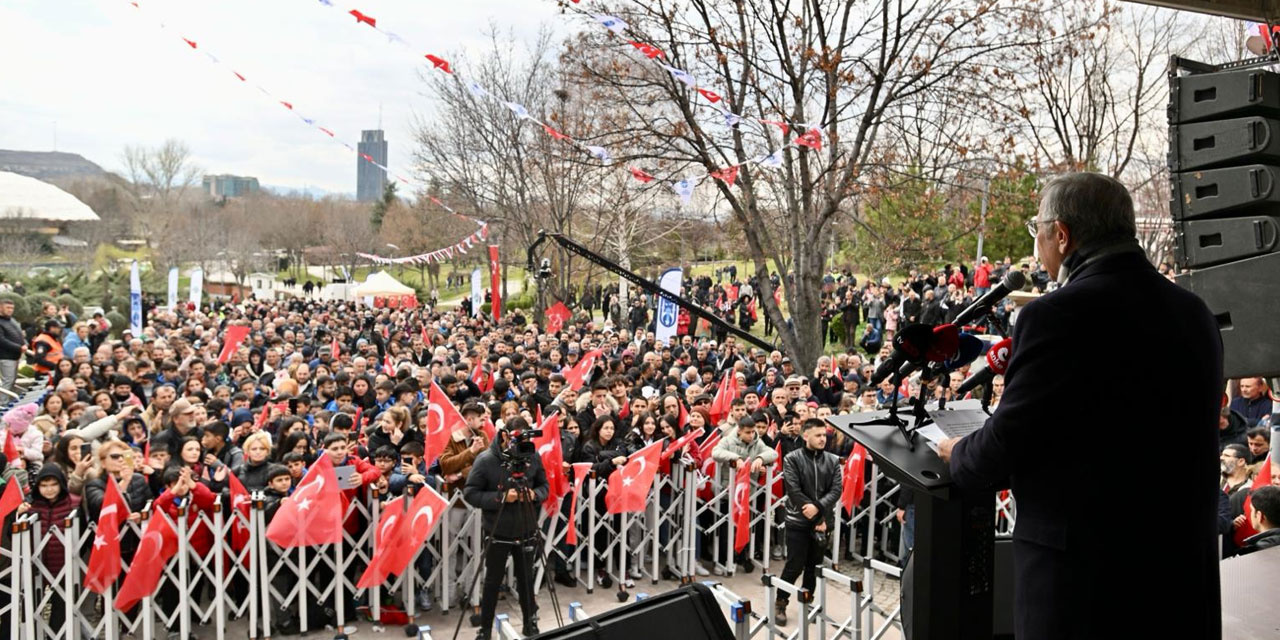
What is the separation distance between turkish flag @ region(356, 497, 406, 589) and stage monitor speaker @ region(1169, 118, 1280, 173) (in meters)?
6.36

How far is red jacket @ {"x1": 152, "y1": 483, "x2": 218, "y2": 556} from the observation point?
7617 millimetres

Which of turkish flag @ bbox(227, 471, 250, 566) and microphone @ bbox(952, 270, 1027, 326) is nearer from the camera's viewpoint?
microphone @ bbox(952, 270, 1027, 326)

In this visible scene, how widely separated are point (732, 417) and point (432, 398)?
11.1 ft

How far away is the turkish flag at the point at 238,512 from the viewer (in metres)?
7.73

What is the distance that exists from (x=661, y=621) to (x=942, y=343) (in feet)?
4.20

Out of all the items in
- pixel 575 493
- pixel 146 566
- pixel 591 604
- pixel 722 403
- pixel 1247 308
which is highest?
pixel 1247 308

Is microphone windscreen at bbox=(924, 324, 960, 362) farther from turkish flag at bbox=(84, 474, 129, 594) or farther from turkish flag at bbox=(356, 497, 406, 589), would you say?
turkish flag at bbox=(84, 474, 129, 594)

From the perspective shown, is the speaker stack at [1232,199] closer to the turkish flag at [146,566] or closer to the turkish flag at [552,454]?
the turkish flag at [552,454]

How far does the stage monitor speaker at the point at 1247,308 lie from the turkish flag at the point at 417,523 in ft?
19.6

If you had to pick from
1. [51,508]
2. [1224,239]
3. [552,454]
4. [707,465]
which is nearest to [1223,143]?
[1224,239]

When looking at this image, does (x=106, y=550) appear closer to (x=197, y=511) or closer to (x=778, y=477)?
(x=197, y=511)

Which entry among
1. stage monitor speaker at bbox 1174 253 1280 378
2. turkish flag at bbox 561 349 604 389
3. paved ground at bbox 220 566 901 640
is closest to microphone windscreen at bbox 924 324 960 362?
stage monitor speaker at bbox 1174 253 1280 378

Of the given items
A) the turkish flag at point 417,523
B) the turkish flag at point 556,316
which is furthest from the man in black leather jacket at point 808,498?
the turkish flag at point 556,316

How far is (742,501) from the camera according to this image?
370 inches
